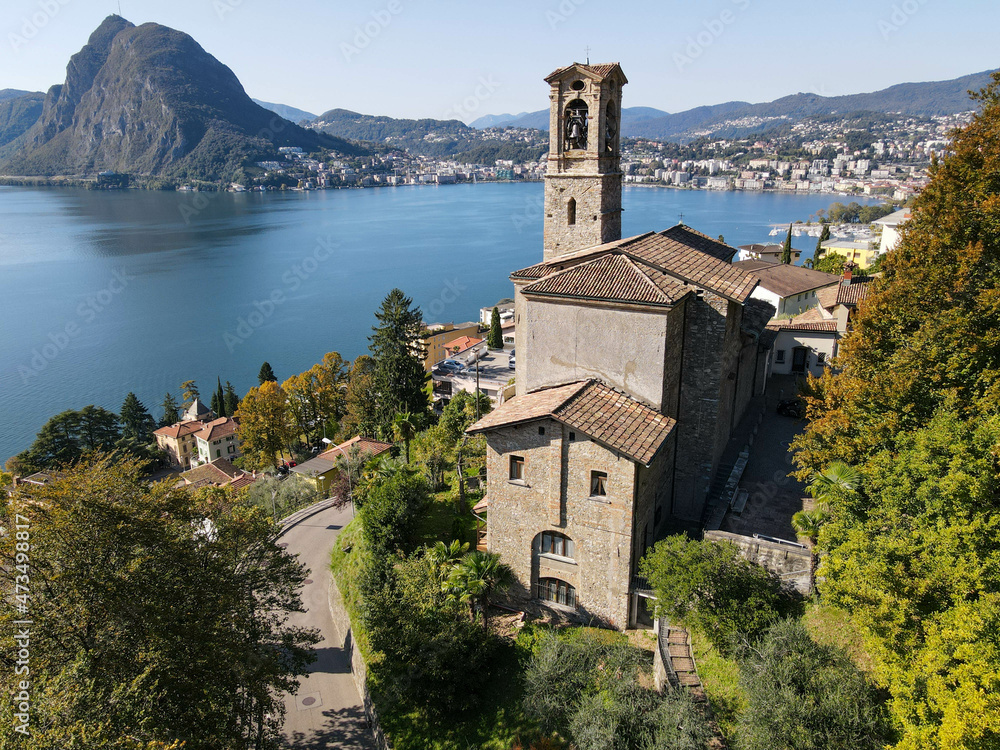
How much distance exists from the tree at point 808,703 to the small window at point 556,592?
557 centimetres

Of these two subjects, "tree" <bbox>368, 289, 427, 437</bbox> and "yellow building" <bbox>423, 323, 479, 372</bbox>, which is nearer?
"tree" <bbox>368, 289, 427, 437</bbox>

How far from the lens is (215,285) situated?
10738 centimetres

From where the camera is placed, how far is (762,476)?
22250 mm

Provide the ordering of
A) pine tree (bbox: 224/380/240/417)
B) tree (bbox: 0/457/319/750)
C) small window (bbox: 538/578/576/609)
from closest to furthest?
tree (bbox: 0/457/319/750) → small window (bbox: 538/578/576/609) → pine tree (bbox: 224/380/240/417)

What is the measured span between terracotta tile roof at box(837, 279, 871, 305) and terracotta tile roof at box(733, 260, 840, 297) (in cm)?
404

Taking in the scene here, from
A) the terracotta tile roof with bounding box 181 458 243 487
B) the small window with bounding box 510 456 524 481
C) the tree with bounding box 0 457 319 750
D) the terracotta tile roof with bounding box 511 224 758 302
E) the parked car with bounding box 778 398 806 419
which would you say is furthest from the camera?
the terracotta tile roof with bounding box 181 458 243 487

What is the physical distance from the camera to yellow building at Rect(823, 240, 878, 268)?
229 feet

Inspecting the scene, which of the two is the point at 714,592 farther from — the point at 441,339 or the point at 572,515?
the point at 441,339

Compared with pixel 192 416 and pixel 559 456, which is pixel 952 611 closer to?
pixel 559 456

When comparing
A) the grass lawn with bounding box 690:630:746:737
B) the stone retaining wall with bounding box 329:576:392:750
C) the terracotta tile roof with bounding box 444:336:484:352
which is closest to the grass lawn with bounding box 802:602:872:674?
the grass lawn with bounding box 690:630:746:737

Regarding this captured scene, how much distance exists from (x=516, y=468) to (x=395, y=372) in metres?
22.2

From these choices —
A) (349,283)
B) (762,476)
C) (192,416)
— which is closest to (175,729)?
(762,476)

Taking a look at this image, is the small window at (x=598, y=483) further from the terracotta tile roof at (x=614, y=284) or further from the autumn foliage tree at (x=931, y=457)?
the autumn foliage tree at (x=931, y=457)

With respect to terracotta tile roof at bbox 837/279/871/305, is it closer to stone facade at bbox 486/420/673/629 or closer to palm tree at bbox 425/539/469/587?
stone facade at bbox 486/420/673/629
